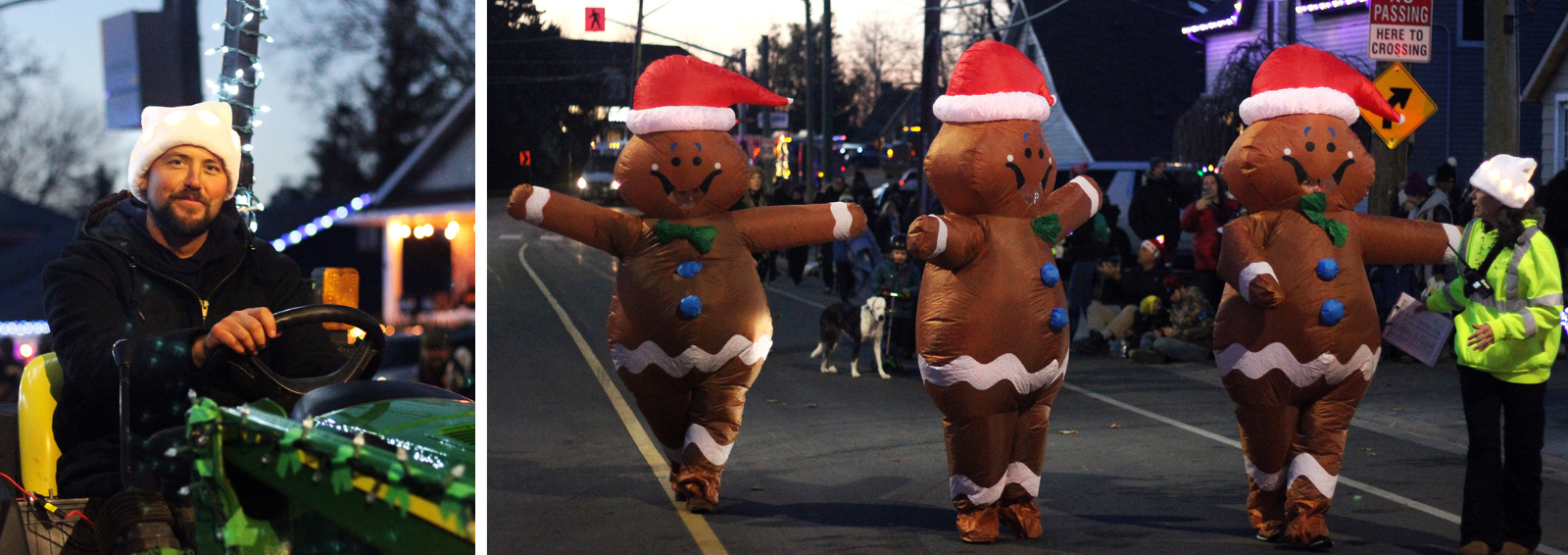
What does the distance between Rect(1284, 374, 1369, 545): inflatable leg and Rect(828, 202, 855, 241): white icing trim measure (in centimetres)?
232

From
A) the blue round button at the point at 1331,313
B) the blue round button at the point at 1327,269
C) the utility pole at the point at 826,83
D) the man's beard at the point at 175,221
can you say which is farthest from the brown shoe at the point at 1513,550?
the utility pole at the point at 826,83

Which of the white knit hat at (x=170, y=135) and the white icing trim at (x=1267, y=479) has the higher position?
the white knit hat at (x=170, y=135)

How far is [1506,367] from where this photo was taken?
5812 mm

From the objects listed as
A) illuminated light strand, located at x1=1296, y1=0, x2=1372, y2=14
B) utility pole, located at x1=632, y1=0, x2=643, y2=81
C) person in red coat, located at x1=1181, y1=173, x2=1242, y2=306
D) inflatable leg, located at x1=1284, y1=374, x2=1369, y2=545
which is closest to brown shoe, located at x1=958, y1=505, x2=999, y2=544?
inflatable leg, located at x1=1284, y1=374, x2=1369, y2=545

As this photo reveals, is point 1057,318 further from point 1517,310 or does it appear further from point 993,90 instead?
point 1517,310

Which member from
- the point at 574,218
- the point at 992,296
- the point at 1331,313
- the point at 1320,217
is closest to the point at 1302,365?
the point at 1331,313

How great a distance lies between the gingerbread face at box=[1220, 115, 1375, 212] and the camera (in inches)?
249

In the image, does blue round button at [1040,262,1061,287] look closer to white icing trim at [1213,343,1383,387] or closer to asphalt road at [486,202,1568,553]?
white icing trim at [1213,343,1383,387]

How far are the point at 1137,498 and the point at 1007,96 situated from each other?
7.39ft

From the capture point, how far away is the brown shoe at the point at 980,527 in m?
6.26

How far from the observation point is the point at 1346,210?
6.46m

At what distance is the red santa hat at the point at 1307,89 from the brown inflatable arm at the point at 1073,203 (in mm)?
796

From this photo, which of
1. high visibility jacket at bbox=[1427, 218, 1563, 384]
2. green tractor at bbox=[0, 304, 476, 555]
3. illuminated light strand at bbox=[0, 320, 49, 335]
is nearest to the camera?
green tractor at bbox=[0, 304, 476, 555]

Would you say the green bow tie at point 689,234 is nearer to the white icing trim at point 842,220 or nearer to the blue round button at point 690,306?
the blue round button at point 690,306
